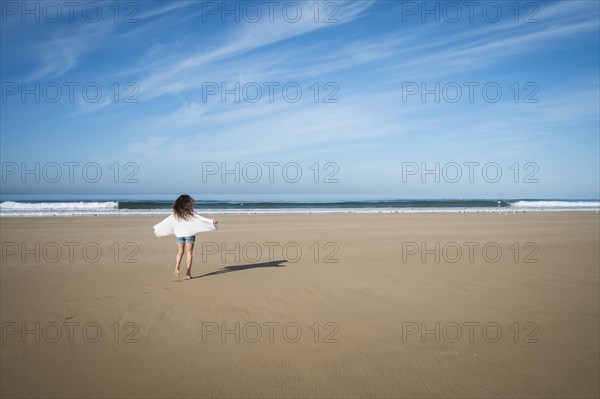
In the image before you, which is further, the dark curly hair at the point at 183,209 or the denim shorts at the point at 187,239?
the denim shorts at the point at 187,239

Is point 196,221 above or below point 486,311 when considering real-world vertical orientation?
above

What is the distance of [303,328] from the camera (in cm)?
549

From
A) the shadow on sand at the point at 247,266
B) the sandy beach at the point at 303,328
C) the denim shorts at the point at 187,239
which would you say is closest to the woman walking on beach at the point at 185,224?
the denim shorts at the point at 187,239

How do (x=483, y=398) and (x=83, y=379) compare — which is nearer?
(x=483, y=398)

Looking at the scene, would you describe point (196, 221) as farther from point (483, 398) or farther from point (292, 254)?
point (483, 398)

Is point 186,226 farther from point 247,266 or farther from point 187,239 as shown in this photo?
point 247,266

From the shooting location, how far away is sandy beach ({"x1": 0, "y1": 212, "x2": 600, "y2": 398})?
3949 mm

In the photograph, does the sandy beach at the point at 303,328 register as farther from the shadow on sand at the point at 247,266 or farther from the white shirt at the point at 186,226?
the white shirt at the point at 186,226

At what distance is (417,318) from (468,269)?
4.46 metres

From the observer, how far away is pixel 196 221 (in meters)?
8.56

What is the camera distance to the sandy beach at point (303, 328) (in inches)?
155

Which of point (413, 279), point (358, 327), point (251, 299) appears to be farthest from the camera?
point (413, 279)

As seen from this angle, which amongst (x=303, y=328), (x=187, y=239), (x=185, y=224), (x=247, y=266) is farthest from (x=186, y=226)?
(x=303, y=328)

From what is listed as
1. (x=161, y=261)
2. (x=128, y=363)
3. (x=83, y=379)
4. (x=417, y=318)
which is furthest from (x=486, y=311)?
(x=161, y=261)
